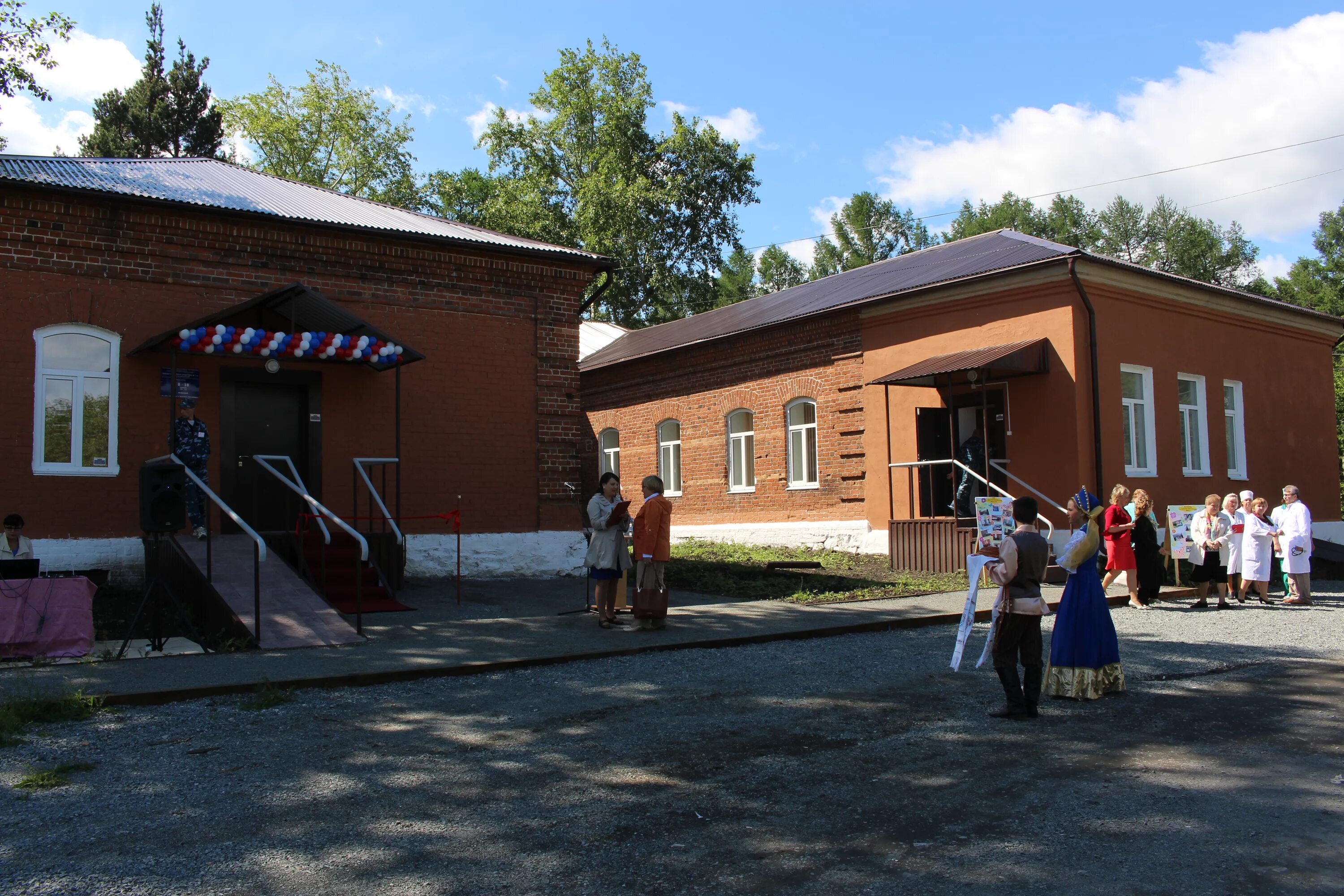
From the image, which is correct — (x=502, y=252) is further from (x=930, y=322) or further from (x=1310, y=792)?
(x=1310, y=792)

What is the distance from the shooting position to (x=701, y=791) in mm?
5117

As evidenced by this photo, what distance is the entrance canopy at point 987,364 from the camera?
1528cm

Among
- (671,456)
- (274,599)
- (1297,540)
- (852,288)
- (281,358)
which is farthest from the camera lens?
(671,456)

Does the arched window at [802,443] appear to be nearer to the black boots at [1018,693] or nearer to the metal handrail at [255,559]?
the metal handrail at [255,559]

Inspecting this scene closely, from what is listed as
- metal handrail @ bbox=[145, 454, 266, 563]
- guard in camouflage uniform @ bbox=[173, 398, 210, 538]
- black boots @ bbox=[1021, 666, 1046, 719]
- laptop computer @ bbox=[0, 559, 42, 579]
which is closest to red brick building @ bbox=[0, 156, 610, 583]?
guard in camouflage uniform @ bbox=[173, 398, 210, 538]

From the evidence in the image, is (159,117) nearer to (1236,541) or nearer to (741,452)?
(741,452)

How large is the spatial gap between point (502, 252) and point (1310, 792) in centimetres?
1219

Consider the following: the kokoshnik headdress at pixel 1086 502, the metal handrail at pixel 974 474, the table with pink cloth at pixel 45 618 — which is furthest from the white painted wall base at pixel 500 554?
the kokoshnik headdress at pixel 1086 502

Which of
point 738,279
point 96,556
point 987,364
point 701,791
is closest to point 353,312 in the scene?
point 96,556

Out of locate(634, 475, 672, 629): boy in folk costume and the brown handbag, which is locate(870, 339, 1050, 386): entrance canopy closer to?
locate(634, 475, 672, 629): boy in folk costume

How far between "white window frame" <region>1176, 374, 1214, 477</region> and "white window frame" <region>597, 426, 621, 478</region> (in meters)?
12.5

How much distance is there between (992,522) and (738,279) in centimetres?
4658

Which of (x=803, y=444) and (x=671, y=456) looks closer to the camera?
(x=803, y=444)

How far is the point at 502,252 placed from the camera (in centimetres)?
1488
